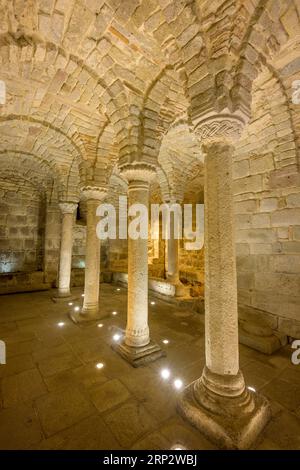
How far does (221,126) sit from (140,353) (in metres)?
3.10

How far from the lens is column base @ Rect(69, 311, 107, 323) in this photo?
4714 mm

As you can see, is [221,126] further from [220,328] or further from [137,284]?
[137,284]

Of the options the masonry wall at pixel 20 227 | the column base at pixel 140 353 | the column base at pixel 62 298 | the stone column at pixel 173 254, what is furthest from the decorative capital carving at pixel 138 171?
the masonry wall at pixel 20 227

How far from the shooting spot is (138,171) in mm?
3342

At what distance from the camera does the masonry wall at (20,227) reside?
8594mm

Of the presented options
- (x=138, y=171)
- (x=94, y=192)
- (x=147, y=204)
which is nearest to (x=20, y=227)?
(x=94, y=192)

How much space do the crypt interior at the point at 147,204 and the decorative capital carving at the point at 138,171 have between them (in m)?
0.02

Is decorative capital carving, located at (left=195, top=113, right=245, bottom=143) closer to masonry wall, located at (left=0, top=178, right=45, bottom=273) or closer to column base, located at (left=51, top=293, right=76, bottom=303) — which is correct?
column base, located at (left=51, top=293, right=76, bottom=303)

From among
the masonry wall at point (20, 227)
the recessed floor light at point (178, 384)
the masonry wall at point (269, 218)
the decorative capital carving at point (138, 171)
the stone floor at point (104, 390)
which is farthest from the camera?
the masonry wall at point (20, 227)

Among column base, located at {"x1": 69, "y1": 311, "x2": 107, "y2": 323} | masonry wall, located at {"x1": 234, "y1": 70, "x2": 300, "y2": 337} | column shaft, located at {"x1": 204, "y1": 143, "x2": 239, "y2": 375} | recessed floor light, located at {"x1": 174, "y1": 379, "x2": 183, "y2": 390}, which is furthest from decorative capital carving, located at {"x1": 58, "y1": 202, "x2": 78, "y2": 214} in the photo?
recessed floor light, located at {"x1": 174, "y1": 379, "x2": 183, "y2": 390}

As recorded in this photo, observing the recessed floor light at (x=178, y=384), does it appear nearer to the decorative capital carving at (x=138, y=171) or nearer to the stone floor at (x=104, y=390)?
the stone floor at (x=104, y=390)

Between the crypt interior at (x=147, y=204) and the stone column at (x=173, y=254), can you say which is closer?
the crypt interior at (x=147, y=204)

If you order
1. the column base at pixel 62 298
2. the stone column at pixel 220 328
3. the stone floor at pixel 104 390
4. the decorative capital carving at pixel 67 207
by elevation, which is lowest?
the stone floor at pixel 104 390
